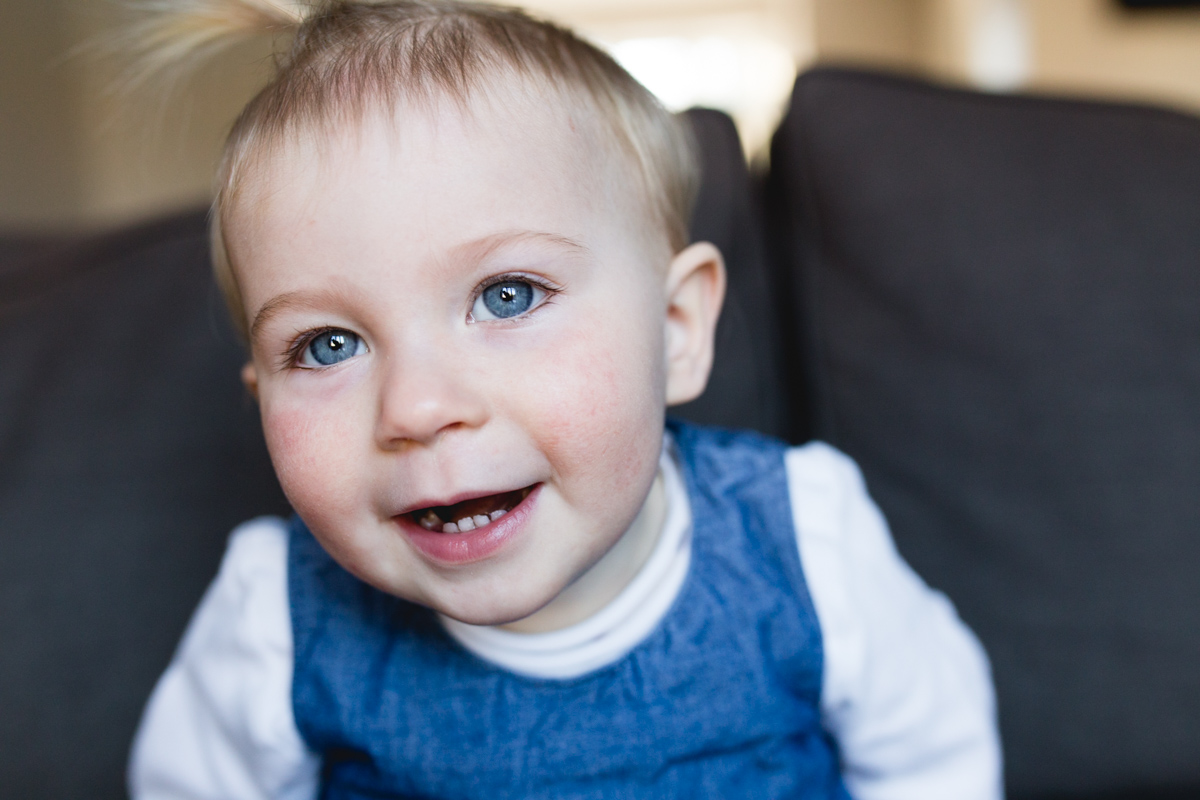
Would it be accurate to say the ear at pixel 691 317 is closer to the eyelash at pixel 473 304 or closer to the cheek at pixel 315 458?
the eyelash at pixel 473 304

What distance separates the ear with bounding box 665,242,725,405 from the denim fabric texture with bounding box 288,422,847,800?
144 millimetres

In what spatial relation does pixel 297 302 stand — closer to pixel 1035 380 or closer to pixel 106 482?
pixel 106 482

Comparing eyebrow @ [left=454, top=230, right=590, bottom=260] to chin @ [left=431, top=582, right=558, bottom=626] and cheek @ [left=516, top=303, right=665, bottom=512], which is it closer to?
cheek @ [left=516, top=303, right=665, bottom=512]

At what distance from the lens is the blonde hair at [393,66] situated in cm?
51

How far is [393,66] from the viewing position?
0.51 meters

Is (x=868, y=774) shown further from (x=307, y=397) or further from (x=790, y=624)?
(x=307, y=397)

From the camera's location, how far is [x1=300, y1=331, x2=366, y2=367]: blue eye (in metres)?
0.52

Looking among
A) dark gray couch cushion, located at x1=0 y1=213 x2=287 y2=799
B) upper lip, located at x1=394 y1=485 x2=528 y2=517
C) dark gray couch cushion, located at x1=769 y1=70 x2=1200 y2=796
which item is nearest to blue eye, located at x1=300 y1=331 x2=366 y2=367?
upper lip, located at x1=394 y1=485 x2=528 y2=517

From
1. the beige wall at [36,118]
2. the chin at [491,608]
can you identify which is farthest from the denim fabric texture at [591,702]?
the beige wall at [36,118]

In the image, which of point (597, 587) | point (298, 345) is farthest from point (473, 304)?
point (597, 587)

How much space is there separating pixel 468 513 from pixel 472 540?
30 mm

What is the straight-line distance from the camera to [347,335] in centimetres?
51

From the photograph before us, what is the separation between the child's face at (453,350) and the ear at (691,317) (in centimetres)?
9

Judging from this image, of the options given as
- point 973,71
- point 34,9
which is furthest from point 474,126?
point 973,71
